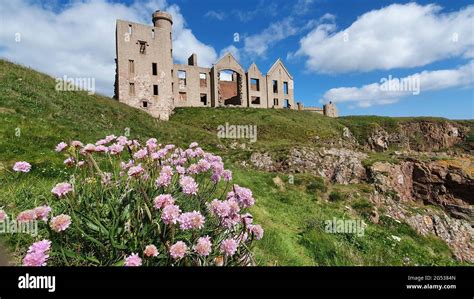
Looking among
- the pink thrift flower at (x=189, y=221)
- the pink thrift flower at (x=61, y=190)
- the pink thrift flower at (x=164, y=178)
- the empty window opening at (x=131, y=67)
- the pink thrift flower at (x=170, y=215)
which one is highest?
the empty window opening at (x=131, y=67)

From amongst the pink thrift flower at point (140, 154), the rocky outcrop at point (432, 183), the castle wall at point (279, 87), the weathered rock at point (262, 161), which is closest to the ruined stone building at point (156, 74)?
the castle wall at point (279, 87)

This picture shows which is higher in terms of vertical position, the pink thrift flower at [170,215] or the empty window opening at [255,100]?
the empty window opening at [255,100]

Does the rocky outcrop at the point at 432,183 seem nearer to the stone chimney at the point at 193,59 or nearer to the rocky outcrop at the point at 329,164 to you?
the rocky outcrop at the point at 329,164

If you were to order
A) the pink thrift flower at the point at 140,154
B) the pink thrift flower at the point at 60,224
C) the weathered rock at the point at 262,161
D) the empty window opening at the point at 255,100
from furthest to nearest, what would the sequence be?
the empty window opening at the point at 255,100 → the weathered rock at the point at 262,161 → the pink thrift flower at the point at 140,154 → the pink thrift flower at the point at 60,224

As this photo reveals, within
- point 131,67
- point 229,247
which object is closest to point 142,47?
point 131,67

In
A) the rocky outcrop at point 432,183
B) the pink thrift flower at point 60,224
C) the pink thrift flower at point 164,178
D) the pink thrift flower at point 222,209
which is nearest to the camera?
the pink thrift flower at point 60,224

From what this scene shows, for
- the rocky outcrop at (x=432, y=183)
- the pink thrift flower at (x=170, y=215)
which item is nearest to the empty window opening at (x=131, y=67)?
the rocky outcrop at (x=432, y=183)

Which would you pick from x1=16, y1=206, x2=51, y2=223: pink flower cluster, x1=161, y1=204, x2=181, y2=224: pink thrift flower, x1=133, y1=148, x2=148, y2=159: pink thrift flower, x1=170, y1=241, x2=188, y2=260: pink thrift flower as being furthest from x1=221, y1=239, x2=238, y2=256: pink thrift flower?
x1=133, y1=148, x2=148, y2=159: pink thrift flower

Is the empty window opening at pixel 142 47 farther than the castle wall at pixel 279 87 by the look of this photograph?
No

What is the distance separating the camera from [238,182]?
12.8m

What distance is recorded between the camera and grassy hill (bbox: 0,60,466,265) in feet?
17.6

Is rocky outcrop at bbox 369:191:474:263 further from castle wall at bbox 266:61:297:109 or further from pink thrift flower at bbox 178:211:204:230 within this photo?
castle wall at bbox 266:61:297:109

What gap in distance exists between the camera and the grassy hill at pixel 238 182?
5371 mm
